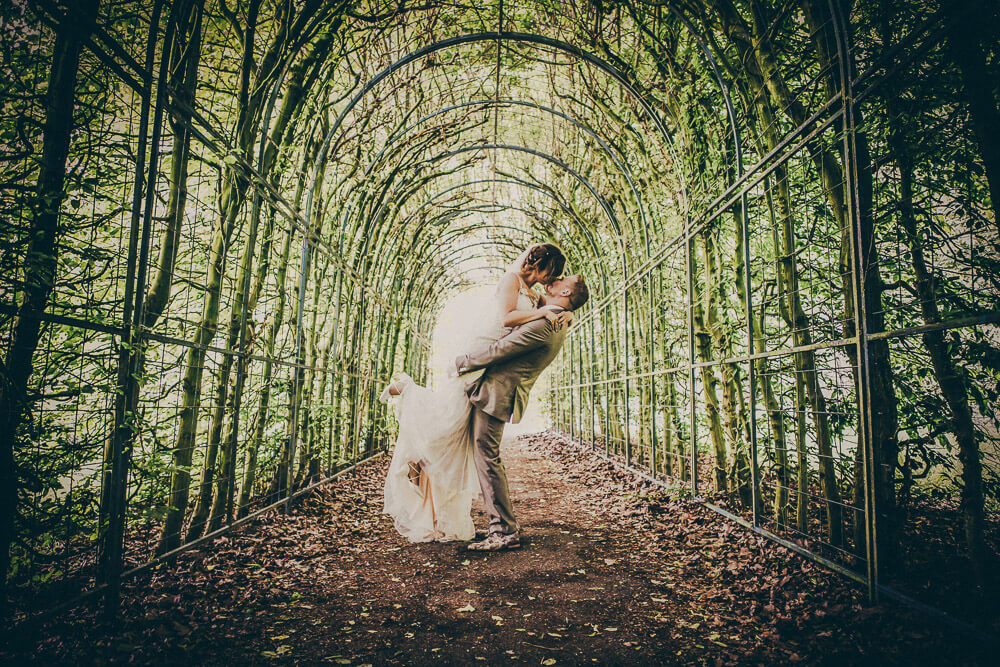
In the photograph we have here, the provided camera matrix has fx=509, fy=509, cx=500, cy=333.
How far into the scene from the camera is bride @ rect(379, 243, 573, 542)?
4.36m

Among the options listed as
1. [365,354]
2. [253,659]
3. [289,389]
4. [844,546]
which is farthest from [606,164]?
[253,659]

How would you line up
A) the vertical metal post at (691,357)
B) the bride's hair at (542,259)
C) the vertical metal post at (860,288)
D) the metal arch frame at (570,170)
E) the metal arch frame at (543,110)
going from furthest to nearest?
the metal arch frame at (570,170) → the metal arch frame at (543,110) → the vertical metal post at (691,357) → the bride's hair at (542,259) → the vertical metal post at (860,288)

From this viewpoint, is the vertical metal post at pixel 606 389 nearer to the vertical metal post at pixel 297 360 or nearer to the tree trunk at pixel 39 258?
the vertical metal post at pixel 297 360

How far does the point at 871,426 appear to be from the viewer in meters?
2.63

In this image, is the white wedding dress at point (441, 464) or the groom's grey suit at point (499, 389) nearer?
the groom's grey suit at point (499, 389)

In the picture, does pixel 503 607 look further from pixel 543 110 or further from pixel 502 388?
pixel 543 110

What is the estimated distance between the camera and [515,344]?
421 centimetres

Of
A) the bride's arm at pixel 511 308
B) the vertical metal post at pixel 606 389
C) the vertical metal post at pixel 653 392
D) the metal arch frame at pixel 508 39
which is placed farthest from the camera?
the vertical metal post at pixel 606 389

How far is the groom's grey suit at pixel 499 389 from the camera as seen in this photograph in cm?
422

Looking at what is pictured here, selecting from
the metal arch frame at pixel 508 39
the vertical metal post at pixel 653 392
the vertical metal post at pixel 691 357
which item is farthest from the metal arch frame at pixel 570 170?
the vertical metal post at pixel 691 357

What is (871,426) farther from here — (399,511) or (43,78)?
(43,78)

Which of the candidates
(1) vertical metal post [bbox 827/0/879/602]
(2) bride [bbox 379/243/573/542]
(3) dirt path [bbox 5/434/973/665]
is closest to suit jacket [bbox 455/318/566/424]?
(2) bride [bbox 379/243/573/542]

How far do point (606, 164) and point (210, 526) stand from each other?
722cm

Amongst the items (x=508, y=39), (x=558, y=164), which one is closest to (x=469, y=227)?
(x=558, y=164)
